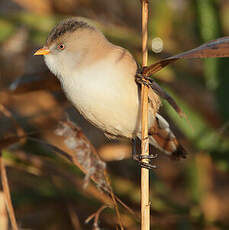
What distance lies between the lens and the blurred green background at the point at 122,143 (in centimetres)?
311

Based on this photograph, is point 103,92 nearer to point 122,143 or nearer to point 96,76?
point 96,76

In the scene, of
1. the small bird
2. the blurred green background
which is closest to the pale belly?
the small bird

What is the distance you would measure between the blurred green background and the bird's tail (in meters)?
0.20

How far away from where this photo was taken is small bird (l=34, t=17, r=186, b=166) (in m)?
2.09

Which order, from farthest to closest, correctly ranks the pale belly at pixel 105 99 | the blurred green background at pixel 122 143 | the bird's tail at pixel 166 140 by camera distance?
the blurred green background at pixel 122 143, the bird's tail at pixel 166 140, the pale belly at pixel 105 99

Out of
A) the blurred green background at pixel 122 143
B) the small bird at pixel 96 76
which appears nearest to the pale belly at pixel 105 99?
the small bird at pixel 96 76

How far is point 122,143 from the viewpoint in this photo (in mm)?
4055

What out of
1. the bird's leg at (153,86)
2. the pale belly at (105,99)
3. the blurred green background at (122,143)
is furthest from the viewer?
the blurred green background at (122,143)

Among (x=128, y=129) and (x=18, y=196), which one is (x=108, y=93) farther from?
(x=18, y=196)

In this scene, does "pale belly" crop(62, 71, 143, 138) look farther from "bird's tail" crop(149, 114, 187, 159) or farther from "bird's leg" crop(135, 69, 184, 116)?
"bird's tail" crop(149, 114, 187, 159)

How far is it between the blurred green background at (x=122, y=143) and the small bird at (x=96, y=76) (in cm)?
33

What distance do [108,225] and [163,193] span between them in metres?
0.51

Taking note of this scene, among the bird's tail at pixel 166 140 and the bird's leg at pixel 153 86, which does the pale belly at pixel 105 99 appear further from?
the bird's tail at pixel 166 140

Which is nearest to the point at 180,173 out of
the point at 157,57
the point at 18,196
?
the point at 157,57
